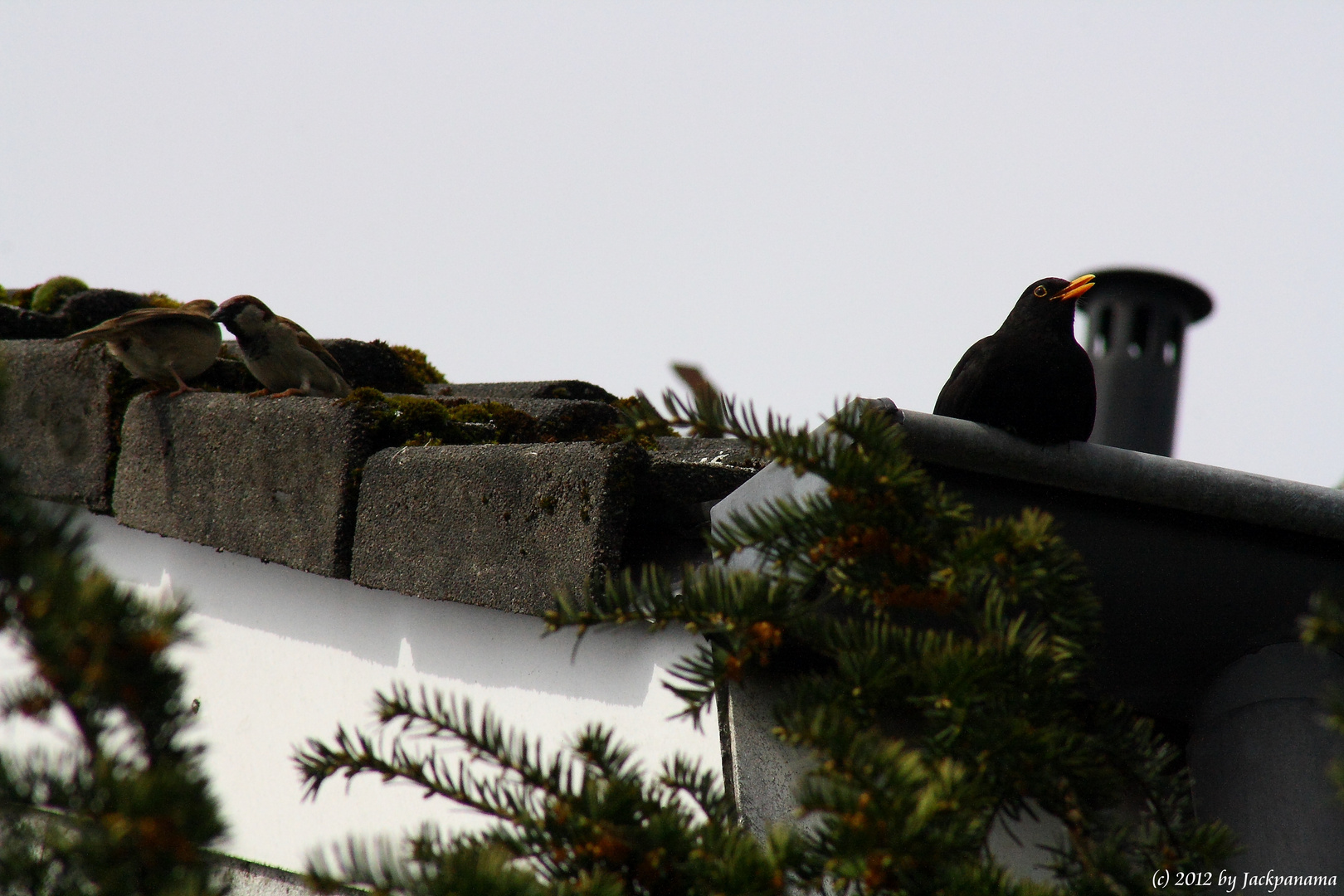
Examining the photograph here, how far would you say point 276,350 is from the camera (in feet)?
11.7

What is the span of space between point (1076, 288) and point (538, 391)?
205 centimetres

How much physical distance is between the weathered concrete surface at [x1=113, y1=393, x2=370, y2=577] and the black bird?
4.10ft

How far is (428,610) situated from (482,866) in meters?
1.64

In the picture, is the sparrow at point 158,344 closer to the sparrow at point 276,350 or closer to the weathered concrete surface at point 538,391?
the sparrow at point 276,350

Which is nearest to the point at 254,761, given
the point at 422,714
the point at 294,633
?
the point at 294,633

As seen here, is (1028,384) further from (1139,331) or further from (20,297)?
(1139,331)

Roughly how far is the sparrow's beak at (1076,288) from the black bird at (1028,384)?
10 centimetres

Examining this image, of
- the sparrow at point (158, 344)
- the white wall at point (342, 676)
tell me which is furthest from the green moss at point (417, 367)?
the white wall at point (342, 676)

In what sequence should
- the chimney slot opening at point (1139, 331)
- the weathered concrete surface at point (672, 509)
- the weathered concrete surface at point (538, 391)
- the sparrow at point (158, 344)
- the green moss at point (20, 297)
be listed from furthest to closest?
1. the chimney slot opening at point (1139, 331)
2. the green moss at point (20, 297)
3. the weathered concrete surface at point (538, 391)
4. the sparrow at point (158, 344)
5. the weathered concrete surface at point (672, 509)

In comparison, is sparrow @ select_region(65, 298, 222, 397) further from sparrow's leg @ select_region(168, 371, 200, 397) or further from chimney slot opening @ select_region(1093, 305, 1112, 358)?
chimney slot opening @ select_region(1093, 305, 1112, 358)

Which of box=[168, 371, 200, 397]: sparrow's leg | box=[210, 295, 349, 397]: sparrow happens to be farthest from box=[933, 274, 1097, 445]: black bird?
box=[210, 295, 349, 397]: sparrow

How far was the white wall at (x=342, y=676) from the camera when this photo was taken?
2045mm

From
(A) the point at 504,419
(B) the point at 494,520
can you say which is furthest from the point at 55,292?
(B) the point at 494,520

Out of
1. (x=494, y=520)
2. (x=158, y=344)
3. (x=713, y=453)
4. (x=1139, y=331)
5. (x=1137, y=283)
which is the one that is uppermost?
(x=1137, y=283)
